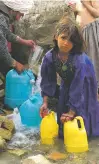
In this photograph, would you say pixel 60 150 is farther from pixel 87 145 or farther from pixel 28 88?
pixel 28 88

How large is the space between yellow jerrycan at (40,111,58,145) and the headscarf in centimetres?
A: 373

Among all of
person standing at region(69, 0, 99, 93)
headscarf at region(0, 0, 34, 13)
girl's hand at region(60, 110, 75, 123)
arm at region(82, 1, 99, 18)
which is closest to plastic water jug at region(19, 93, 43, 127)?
girl's hand at region(60, 110, 75, 123)

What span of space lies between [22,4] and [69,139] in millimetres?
4243

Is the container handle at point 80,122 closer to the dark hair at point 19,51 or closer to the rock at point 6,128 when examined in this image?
the rock at point 6,128

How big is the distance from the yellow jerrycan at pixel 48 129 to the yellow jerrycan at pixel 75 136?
243mm

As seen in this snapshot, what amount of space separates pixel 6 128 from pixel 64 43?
135cm

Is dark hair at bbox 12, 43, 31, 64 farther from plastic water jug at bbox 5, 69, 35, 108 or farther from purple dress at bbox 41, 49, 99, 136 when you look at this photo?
purple dress at bbox 41, 49, 99, 136

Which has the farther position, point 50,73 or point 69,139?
point 50,73

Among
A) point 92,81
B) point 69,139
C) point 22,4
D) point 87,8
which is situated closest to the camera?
point 69,139

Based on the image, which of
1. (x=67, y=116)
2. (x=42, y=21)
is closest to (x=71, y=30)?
(x=67, y=116)

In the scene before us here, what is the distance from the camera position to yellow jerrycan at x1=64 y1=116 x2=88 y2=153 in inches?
159

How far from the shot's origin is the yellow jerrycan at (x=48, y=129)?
4.27 metres

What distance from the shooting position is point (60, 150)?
4.20 metres

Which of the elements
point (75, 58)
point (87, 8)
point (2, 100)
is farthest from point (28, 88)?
point (75, 58)
